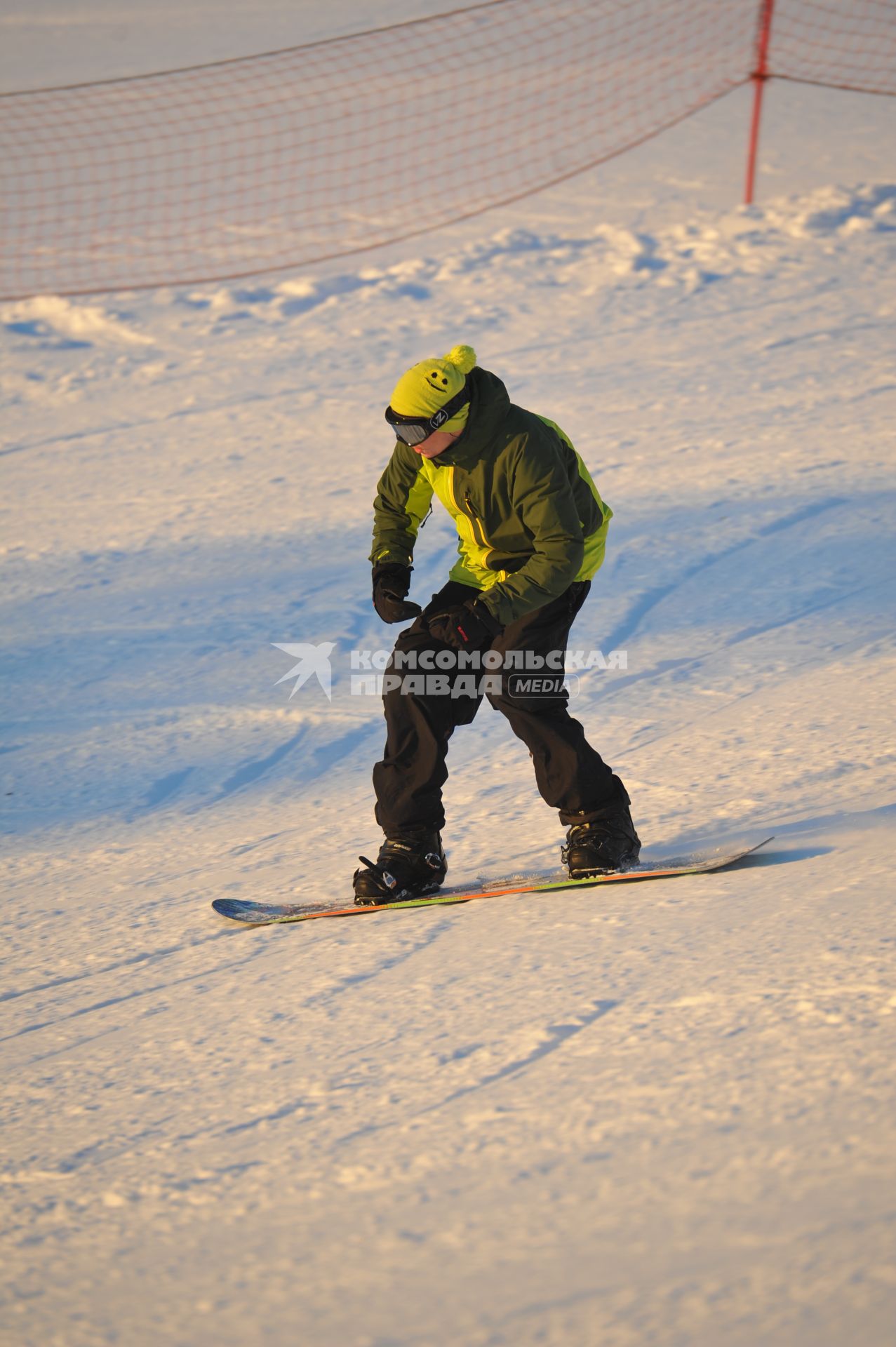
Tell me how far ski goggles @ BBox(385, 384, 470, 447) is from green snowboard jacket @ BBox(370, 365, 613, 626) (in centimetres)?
5

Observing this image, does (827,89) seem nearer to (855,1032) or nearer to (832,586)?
(832,586)

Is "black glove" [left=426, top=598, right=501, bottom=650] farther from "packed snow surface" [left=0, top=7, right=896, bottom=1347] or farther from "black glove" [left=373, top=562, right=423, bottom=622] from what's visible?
"packed snow surface" [left=0, top=7, right=896, bottom=1347]

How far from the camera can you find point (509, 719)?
3438 mm

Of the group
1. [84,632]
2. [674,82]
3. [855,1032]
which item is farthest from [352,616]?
[674,82]

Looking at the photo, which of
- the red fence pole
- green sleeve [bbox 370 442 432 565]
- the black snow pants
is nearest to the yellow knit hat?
green sleeve [bbox 370 442 432 565]

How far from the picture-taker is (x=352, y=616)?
5.94 m

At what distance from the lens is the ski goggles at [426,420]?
3098mm

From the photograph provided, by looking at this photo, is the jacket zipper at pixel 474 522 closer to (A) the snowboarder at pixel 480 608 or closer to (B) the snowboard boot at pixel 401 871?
(A) the snowboarder at pixel 480 608

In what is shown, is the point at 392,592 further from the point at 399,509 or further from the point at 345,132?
the point at 345,132

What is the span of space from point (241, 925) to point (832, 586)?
11.2 ft

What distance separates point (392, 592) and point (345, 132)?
11.1 meters

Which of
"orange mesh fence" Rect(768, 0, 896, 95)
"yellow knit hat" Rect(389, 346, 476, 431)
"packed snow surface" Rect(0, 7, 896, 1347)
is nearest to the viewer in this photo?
"packed snow surface" Rect(0, 7, 896, 1347)

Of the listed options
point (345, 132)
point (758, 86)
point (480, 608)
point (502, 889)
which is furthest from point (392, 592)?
point (345, 132)

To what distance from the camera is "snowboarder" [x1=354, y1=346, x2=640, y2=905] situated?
3166mm
